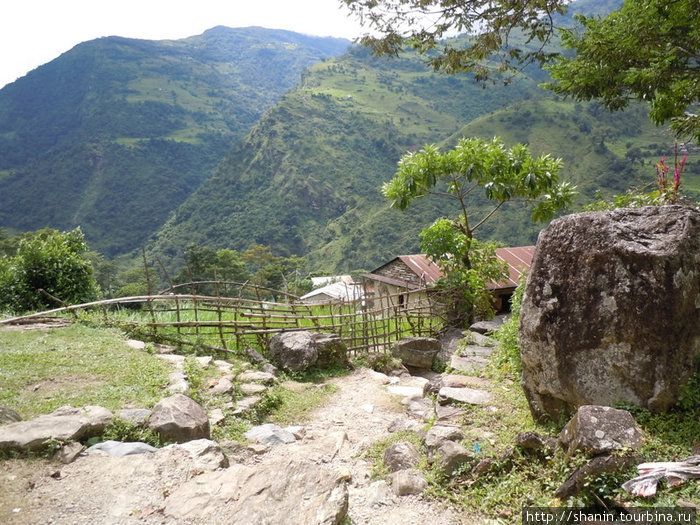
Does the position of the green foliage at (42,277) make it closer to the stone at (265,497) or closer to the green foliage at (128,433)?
the green foliage at (128,433)

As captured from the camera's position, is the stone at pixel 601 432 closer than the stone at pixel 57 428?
Yes

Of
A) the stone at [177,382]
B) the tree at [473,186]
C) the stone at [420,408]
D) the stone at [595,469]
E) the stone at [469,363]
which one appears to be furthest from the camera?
the tree at [473,186]

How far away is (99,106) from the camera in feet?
394

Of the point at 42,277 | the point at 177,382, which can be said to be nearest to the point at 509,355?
the point at 177,382

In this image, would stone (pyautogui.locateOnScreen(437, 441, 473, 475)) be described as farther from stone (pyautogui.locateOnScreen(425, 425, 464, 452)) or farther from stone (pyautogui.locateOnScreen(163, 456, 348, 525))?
stone (pyautogui.locateOnScreen(163, 456, 348, 525))

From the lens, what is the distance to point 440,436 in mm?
3932

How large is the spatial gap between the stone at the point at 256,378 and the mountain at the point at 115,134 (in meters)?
78.9

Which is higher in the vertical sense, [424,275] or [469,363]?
[424,275]

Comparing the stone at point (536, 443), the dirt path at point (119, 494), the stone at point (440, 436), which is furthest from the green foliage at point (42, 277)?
the stone at point (536, 443)

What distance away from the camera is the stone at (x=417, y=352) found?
850 cm

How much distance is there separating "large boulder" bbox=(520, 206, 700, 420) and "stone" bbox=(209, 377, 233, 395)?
3.60 m

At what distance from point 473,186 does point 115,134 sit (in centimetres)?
12287

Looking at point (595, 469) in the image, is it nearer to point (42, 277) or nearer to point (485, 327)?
point (485, 327)

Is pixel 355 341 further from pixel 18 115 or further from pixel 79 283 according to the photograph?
pixel 18 115
